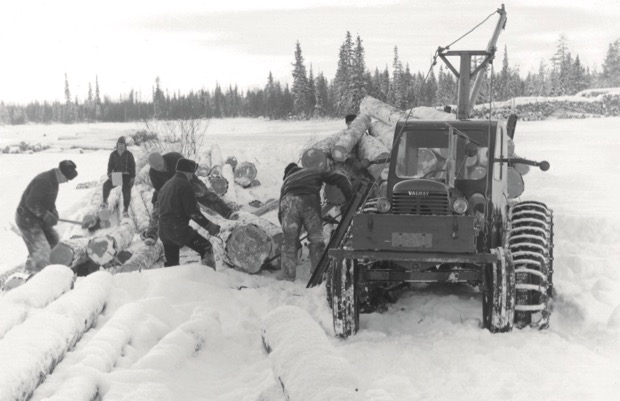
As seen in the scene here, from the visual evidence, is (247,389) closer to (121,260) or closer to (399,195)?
(399,195)

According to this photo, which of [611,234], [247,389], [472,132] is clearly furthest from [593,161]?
[247,389]

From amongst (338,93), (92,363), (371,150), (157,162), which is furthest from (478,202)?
(338,93)

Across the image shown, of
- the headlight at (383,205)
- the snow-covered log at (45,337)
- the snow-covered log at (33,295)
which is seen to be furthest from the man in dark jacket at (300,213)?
the snow-covered log at (33,295)

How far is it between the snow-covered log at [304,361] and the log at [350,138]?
6.50 meters

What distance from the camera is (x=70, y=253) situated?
33.6 feet

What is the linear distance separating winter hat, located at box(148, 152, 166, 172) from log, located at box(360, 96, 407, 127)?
4989 mm

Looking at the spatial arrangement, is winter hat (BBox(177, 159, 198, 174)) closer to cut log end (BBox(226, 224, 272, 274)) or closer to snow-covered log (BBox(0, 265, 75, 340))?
cut log end (BBox(226, 224, 272, 274))

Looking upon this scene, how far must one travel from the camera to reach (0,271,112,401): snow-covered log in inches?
181

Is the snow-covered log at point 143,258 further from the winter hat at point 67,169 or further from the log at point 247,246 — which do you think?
the winter hat at point 67,169

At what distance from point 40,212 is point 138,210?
10.7 feet

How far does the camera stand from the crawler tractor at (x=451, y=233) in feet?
21.2

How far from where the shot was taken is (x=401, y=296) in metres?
8.16

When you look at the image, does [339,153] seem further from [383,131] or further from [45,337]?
[45,337]

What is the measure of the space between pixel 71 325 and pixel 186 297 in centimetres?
217
